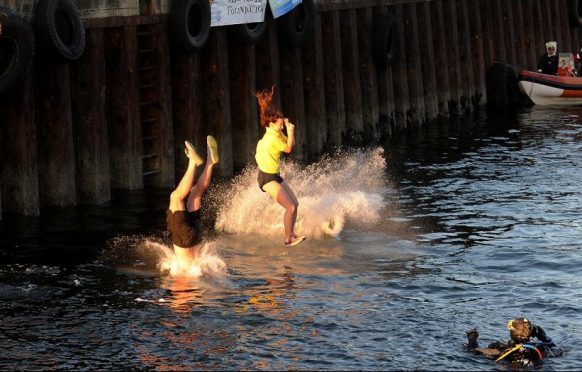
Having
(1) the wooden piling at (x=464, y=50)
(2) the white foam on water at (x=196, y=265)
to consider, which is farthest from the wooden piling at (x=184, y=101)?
(1) the wooden piling at (x=464, y=50)

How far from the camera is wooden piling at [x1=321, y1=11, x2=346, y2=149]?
3102cm

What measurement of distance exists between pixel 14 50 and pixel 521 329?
11.1 metres

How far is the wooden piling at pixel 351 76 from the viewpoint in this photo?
31.9 metres

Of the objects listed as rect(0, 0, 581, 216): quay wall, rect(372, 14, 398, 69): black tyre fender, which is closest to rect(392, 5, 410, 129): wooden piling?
rect(0, 0, 581, 216): quay wall

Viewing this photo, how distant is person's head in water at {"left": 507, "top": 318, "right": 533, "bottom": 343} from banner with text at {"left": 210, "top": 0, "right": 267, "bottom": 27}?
13.7m

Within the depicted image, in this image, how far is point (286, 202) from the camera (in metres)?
20.0

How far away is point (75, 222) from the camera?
22.4 metres

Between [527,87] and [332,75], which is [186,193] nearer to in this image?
[332,75]

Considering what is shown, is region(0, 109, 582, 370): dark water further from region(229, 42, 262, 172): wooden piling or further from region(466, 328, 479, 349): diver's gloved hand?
region(229, 42, 262, 172): wooden piling

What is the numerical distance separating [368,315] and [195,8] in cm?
1130

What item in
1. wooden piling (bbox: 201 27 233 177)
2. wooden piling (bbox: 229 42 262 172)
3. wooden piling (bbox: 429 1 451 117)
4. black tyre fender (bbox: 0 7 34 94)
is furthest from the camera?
wooden piling (bbox: 429 1 451 117)

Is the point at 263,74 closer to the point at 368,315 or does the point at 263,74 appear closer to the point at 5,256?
the point at 5,256

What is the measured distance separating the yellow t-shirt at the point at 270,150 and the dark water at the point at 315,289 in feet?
4.43

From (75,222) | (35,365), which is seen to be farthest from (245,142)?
(35,365)
